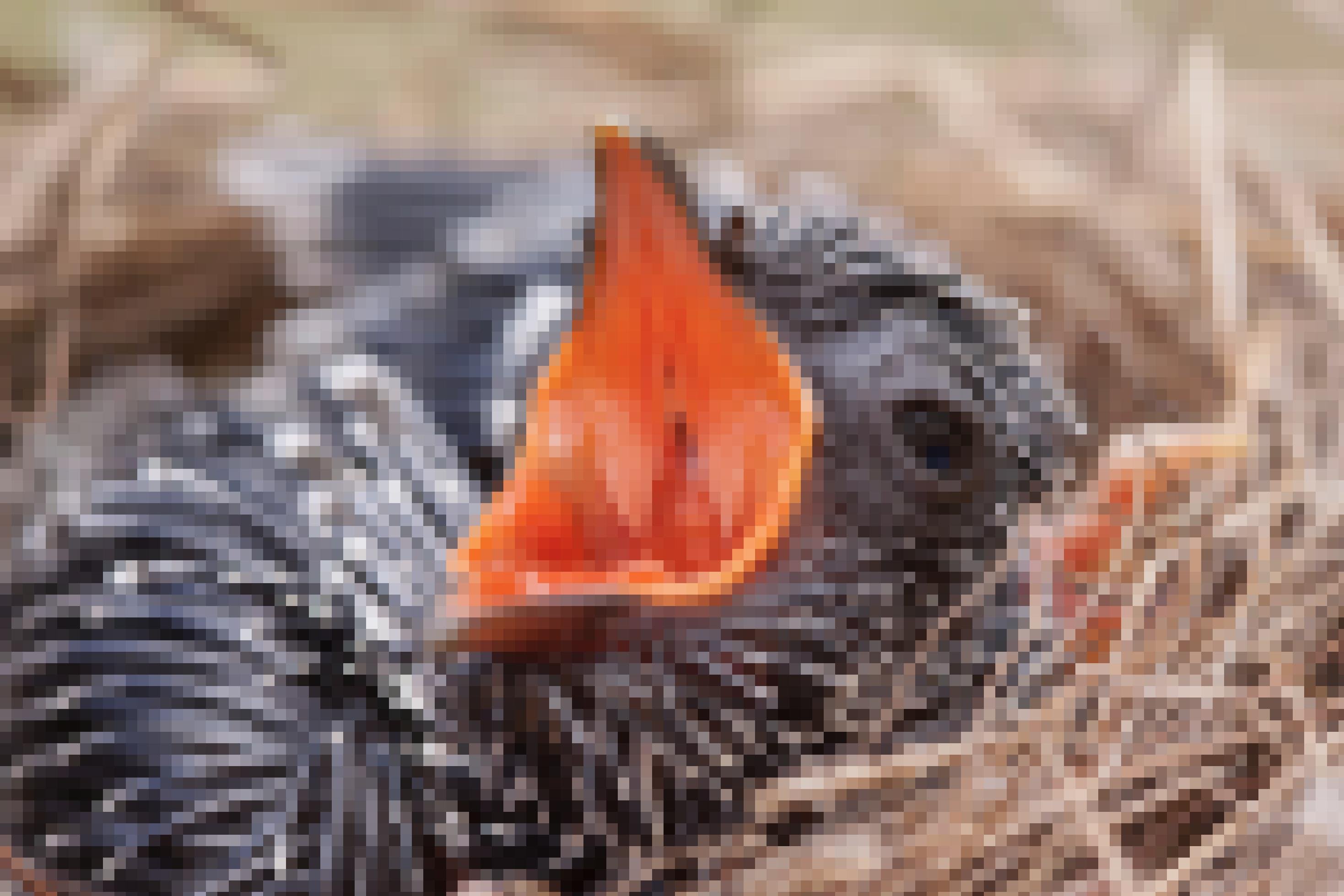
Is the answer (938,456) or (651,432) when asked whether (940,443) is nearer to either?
(938,456)

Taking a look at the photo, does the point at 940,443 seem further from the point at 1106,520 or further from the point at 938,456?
the point at 1106,520

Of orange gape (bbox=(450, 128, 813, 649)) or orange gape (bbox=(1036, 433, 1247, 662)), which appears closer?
orange gape (bbox=(450, 128, 813, 649))

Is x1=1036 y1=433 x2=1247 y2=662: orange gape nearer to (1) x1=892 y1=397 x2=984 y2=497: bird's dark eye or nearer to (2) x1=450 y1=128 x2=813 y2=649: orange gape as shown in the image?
(1) x1=892 y1=397 x2=984 y2=497: bird's dark eye

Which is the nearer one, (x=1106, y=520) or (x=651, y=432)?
(x=651, y=432)

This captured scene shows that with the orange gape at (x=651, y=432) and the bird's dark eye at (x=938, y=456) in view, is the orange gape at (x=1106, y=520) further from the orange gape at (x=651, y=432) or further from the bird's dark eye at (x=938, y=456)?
the orange gape at (x=651, y=432)

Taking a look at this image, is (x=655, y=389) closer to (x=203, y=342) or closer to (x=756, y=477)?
(x=756, y=477)

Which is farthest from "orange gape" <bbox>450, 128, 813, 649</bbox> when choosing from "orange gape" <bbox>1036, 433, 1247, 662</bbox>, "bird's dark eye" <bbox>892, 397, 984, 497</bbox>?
"orange gape" <bbox>1036, 433, 1247, 662</bbox>

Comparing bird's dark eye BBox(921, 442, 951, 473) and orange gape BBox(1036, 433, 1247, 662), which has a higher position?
bird's dark eye BBox(921, 442, 951, 473)

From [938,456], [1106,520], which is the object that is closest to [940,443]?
[938,456]
